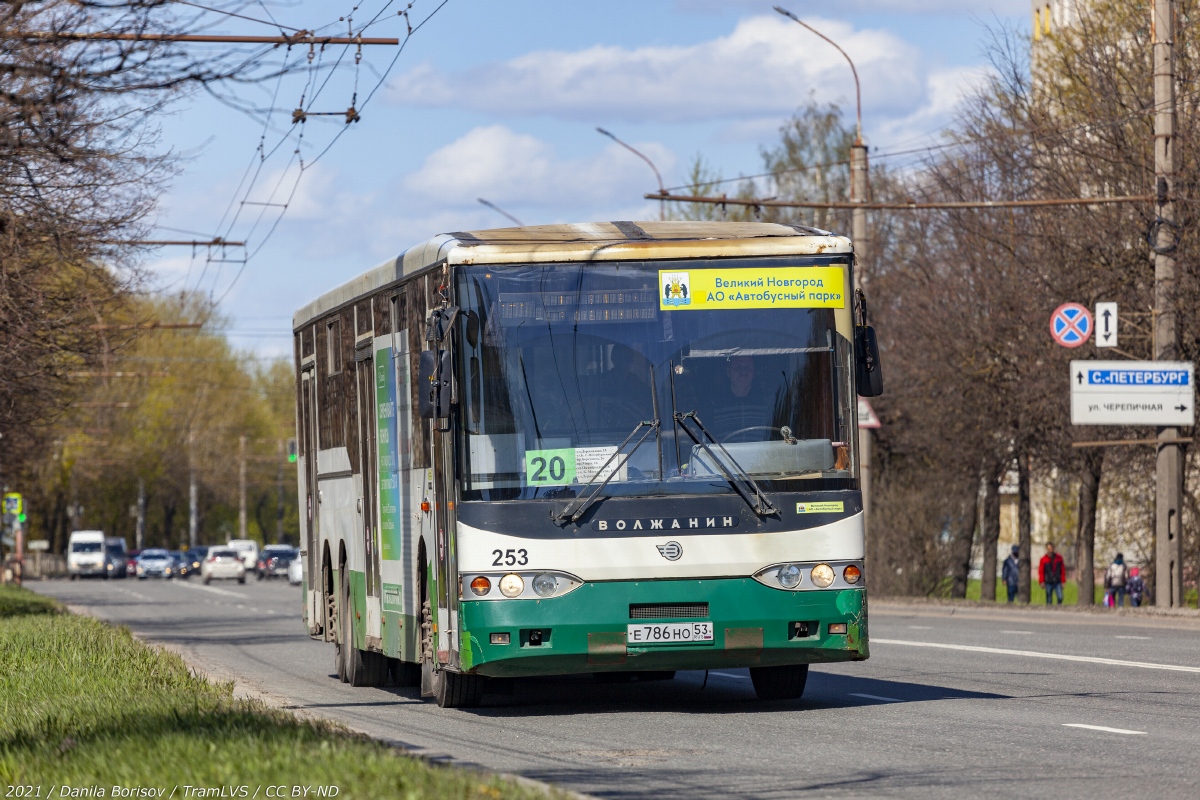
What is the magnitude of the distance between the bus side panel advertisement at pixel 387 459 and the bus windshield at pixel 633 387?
2036 mm

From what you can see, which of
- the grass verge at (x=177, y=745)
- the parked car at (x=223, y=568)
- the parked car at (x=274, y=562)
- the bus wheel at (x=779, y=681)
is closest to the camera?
the grass verge at (x=177, y=745)

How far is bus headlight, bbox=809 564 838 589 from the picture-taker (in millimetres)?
13148

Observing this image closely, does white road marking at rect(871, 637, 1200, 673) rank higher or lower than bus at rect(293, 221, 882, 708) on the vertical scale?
lower

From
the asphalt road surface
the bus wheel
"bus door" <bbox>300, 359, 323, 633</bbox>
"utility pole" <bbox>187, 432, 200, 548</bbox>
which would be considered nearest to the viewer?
the asphalt road surface

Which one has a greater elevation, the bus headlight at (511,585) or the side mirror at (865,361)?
the side mirror at (865,361)

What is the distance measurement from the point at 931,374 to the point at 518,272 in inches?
1031

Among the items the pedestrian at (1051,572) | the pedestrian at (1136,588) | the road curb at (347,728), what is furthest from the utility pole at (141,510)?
the road curb at (347,728)

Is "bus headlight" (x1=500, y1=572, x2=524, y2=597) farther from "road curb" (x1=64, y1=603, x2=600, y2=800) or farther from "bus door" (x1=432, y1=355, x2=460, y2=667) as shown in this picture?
"road curb" (x1=64, y1=603, x2=600, y2=800)

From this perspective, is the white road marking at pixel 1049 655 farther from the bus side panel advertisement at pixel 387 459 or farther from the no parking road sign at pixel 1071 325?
the no parking road sign at pixel 1071 325

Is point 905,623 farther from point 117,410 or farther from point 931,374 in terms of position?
point 117,410

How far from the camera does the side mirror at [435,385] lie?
42.5 ft

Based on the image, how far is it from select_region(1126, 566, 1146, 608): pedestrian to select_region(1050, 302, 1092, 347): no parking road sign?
12832 millimetres

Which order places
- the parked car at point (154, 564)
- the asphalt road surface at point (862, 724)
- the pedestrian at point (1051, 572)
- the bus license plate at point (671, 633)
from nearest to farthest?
1. the asphalt road surface at point (862, 724)
2. the bus license plate at point (671, 633)
3. the pedestrian at point (1051, 572)
4. the parked car at point (154, 564)

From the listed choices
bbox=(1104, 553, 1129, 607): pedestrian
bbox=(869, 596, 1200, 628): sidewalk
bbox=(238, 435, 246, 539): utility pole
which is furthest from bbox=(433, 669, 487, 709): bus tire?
bbox=(238, 435, 246, 539): utility pole
